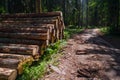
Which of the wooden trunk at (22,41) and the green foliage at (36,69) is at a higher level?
the wooden trunk at (22,41)

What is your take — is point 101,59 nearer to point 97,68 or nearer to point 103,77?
point 97,68

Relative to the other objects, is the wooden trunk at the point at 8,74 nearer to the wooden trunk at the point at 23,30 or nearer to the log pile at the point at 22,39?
the log pile at the point at 22,39

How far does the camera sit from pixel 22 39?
7.83 metres

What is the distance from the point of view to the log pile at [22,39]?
18.6ft

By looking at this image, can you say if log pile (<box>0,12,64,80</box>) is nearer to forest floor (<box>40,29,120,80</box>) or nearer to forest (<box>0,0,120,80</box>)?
forest (<box>0,0,120,80</box>)

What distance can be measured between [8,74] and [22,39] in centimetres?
292

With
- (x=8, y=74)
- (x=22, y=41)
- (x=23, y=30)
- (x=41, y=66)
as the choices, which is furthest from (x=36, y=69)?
(x=23, y=30)

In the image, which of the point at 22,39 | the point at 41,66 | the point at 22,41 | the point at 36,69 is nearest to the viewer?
the point at 36,69

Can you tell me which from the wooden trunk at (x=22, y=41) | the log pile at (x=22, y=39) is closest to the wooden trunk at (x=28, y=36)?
the log pile at (x=22, y=39)

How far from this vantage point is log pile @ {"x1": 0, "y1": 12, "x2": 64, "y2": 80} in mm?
5680

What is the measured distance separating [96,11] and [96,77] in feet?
157

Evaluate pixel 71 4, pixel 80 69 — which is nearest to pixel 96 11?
pixel 71 4

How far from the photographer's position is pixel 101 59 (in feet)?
24.7

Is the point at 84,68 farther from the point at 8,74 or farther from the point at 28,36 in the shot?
the point at 28,36
